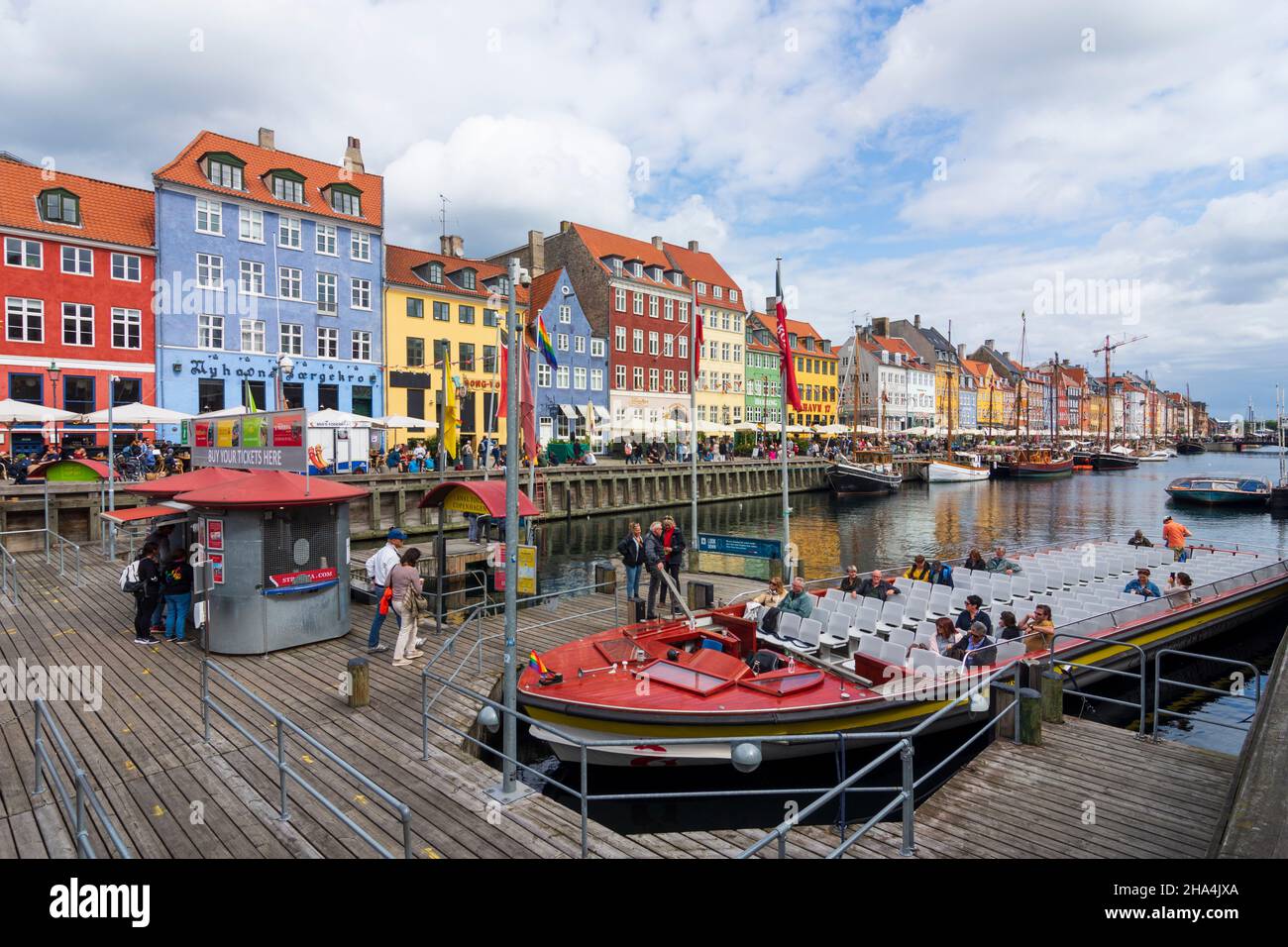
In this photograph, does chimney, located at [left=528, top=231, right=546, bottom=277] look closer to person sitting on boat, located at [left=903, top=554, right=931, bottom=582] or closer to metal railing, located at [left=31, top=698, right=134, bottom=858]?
person sitting on boat, located at [left=903, top=554, right=931, bottom=582]

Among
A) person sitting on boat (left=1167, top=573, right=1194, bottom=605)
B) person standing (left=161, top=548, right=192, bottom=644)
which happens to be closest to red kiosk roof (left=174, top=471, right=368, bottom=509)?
person standing (left=161, top=548, right=192, bottom=644)

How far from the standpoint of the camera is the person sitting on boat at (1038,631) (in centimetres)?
1263

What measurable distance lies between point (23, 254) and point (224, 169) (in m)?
10.9

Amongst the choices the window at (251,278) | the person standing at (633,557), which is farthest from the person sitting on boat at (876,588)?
the window at (251,278)

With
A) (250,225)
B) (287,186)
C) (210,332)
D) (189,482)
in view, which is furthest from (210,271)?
(189,482)

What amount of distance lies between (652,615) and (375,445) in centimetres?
3472

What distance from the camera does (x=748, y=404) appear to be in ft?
260

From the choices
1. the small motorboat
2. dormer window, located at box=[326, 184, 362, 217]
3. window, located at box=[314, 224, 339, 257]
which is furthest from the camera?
the small motorboat

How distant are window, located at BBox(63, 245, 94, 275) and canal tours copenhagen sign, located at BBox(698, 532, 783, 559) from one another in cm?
3552

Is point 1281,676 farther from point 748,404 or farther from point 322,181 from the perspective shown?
point 748,404

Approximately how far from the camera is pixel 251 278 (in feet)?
140

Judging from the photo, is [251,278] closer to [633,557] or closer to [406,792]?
[633,557]

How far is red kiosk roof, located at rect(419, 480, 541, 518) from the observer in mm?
13969
